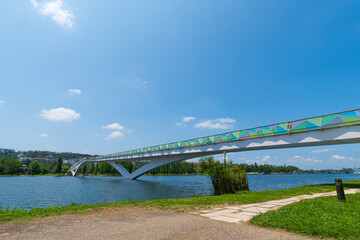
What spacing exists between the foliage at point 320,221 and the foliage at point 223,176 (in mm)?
7501

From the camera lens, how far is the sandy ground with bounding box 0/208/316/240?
14.4 ft

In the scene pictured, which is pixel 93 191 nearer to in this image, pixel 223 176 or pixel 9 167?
pixel 223 176

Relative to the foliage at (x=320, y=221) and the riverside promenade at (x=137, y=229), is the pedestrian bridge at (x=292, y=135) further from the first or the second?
the riverside promenade at (x=137, y=229)

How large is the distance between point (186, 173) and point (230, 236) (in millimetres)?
108454

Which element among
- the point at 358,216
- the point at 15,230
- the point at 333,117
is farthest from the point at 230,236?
the point at 333,117

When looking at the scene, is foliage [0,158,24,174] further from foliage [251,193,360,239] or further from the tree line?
foliage [251,193,360,239]

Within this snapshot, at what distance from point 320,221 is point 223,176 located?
912 cm

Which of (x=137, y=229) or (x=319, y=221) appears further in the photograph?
(x=137, y=229)

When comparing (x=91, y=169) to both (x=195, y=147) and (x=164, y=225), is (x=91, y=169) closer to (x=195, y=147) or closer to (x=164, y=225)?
(x=195, y=147)

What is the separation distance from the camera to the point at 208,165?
14500 millimetres

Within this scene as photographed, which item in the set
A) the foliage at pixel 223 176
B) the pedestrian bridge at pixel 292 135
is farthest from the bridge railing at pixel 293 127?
the foliage at pixel 223 176

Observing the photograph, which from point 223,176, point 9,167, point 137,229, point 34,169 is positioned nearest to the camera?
point 137,229

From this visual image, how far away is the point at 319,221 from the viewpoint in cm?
487

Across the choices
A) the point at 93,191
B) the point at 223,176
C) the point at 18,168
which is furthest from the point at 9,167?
the point at 223,176
